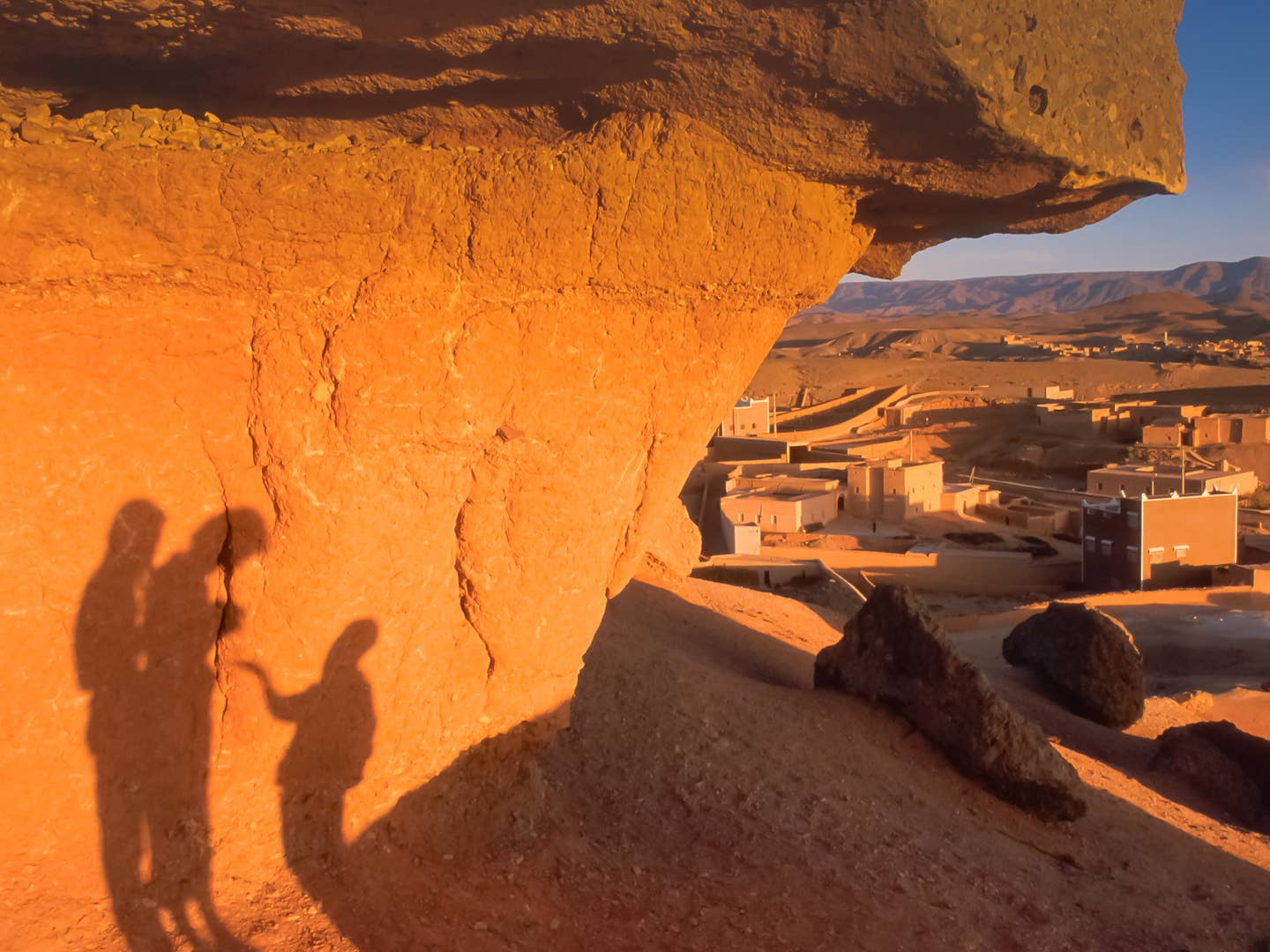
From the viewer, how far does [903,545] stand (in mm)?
20766

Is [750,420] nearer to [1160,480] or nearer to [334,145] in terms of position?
[1160,480]

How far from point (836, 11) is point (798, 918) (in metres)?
3.00

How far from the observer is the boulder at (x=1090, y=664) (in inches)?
372

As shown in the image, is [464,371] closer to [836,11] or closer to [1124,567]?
[836,11]

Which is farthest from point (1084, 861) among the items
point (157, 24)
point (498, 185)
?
point (157, 24)

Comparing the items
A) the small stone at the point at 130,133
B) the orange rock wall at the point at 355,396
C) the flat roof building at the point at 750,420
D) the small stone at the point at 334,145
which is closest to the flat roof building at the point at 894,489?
the flat roof building at the point at 750,420

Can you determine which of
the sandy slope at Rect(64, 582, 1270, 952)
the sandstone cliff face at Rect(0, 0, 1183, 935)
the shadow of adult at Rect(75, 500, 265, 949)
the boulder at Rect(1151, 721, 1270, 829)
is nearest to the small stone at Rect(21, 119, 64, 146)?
the sandstone cliff face at Rect(0, 0, 1183, 935)

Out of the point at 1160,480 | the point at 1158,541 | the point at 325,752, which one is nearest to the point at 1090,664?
the point at 325,752

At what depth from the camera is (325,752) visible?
3406 millimetres

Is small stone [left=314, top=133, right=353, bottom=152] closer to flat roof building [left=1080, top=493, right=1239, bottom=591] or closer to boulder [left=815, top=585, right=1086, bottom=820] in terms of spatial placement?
boulder [left=815, top=585, right=1086, bottom=820]

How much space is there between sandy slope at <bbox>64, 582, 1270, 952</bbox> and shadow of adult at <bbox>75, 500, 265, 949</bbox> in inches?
6.4

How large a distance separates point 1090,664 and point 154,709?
8.71 m

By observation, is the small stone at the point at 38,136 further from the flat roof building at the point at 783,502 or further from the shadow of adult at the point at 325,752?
the flat roof building at the point at 783,502

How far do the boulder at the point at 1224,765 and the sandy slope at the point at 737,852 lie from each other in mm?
816
